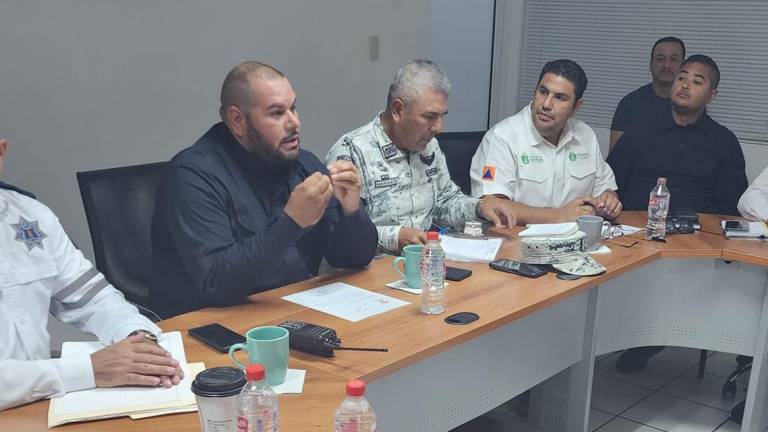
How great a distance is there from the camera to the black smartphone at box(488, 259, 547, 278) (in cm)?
221

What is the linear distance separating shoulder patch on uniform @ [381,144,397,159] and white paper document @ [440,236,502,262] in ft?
1.13

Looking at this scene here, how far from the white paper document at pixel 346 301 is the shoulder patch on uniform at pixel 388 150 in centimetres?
69

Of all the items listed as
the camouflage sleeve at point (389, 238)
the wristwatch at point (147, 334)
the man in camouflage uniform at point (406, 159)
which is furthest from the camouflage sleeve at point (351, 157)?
the wristwatch at point (147, 334)

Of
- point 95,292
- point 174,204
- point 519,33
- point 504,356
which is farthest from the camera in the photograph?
point 519,33

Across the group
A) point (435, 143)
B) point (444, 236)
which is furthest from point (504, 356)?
point (435, 143)

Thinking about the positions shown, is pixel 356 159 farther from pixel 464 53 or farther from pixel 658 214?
pixel 464 53

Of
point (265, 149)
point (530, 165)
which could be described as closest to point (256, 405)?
point (265, 149)

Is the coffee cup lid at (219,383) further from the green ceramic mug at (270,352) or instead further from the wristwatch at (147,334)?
the wristwatch at (147,334)

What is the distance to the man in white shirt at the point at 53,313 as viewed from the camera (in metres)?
1.36

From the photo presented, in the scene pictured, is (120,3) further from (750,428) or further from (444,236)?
(750,428)

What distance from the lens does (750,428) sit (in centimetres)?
273

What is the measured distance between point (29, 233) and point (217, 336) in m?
0.46

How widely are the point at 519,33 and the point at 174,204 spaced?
3504mm

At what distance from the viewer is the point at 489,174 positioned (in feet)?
9.84
